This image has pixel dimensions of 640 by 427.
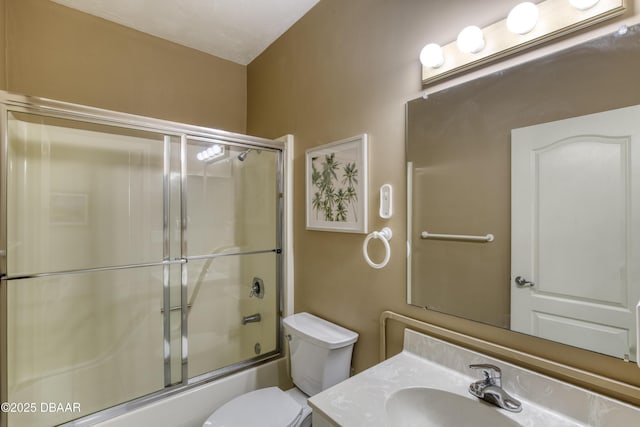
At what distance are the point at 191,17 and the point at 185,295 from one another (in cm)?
174

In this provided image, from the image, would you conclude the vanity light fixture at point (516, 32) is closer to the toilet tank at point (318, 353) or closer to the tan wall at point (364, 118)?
the tan wall at point (364, 118)

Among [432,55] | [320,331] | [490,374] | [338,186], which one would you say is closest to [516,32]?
[432,55]

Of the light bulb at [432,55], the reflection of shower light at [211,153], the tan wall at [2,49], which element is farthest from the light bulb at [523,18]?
the tan wall at [2,49]

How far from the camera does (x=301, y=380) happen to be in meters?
1.52

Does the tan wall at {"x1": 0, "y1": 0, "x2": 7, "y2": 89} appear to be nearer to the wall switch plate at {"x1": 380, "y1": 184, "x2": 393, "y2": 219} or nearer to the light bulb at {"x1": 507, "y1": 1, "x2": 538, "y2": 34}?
the wall switch plate at {"x1": 380, "y1": 184, "x2": 393, "y2": 219}

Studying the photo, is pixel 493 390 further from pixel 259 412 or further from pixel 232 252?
pixel 232 252

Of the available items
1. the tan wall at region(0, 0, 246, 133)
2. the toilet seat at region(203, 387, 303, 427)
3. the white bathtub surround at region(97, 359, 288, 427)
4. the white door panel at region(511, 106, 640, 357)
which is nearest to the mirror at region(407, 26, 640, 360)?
the white door panel at region(511, 106, 640, 357)

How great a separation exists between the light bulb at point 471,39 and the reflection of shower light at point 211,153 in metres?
1.46

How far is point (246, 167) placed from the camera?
2064 mm

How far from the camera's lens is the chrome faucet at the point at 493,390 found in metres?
0.84

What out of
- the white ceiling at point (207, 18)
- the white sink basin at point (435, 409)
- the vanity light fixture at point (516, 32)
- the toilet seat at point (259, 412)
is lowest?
the toilet seat at point (259, 412)

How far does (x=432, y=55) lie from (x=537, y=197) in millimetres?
628

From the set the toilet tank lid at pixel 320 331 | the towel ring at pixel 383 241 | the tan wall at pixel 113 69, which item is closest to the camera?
the towel ring at pixel 383 241

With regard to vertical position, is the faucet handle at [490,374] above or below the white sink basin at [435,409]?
above
